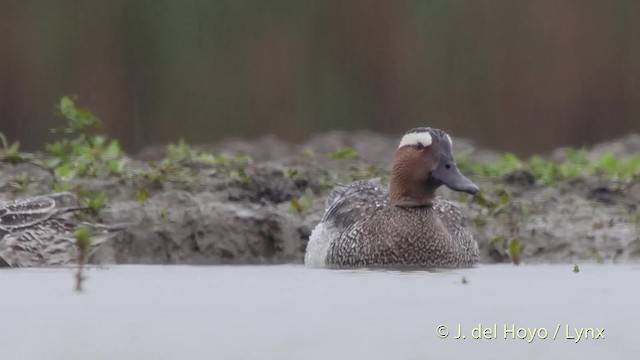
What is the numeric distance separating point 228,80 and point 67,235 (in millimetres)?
4479

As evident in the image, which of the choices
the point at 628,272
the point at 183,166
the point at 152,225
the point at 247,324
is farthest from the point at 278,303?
the point at 183,166

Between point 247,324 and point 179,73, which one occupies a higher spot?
point 179,73

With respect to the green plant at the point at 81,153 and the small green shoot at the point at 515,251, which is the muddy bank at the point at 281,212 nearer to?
the green plant at the point at 81,153

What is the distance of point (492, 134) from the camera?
14.6m

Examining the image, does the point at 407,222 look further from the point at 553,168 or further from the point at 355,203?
the point at 553,168

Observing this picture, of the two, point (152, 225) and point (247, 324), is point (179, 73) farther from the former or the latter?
point (247, 324)

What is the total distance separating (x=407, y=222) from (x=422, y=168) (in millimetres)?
292

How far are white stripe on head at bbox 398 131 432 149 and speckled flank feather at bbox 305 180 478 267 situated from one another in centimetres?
35

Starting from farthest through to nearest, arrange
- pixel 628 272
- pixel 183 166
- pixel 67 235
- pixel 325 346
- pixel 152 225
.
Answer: pixel 183 166
pixel 152 225
pixel 67 235
pixel 628 272
pixel 325 346

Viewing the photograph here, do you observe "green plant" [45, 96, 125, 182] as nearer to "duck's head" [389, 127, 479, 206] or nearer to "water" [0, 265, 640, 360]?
"duck's head" [389, 127, 479, 206]

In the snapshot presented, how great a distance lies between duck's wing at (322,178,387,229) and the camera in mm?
10555

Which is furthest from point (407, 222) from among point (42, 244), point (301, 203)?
point (42, 244)

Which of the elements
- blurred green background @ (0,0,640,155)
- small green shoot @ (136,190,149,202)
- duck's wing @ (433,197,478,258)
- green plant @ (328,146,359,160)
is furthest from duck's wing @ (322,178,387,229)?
blurred green background @ (0,0,640,155)

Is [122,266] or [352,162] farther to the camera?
[352,162]
